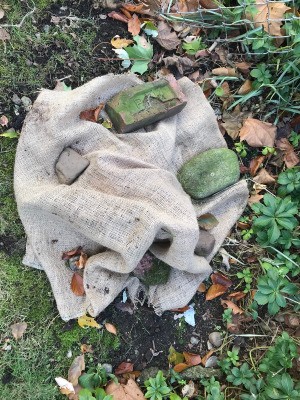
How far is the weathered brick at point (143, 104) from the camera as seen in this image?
2.60 meters

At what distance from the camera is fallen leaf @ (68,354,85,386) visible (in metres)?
2.58

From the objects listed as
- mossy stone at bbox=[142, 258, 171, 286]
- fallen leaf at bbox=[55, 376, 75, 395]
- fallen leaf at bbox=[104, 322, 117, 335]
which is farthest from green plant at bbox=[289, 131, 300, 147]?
fallen leaf at bbox=[55, 376, 75, 395]

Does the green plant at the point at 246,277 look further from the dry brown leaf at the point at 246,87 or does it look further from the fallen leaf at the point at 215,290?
the dry brown leaf at the point at 246,87

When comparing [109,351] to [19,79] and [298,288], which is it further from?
[19,79]

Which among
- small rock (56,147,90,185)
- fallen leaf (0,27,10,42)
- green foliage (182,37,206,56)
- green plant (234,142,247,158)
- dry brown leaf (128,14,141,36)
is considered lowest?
green plant (234,142,247,158)

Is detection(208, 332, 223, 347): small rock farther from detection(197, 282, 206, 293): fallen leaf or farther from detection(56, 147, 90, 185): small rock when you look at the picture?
detection(56, 147, 90, 185): small rock

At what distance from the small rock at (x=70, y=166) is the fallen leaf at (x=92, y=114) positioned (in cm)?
23

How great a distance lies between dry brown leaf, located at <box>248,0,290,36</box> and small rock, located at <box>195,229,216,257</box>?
1311mm

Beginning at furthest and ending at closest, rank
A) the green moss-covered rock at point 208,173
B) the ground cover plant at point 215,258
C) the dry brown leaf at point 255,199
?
the dry brown leaf at point 255,199
the green moss-covered rock at point 208,173
the ground cover plant at point 215,258

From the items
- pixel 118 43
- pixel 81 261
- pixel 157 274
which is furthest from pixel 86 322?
pixel 118 43

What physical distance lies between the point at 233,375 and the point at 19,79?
2127mm

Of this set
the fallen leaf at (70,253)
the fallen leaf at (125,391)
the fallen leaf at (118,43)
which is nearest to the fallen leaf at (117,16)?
the fallen leaf at (118,43)

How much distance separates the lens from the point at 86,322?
2650 millimetres

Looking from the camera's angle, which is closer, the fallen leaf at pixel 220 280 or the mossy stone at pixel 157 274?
the mossy stone at pixel 157 274
